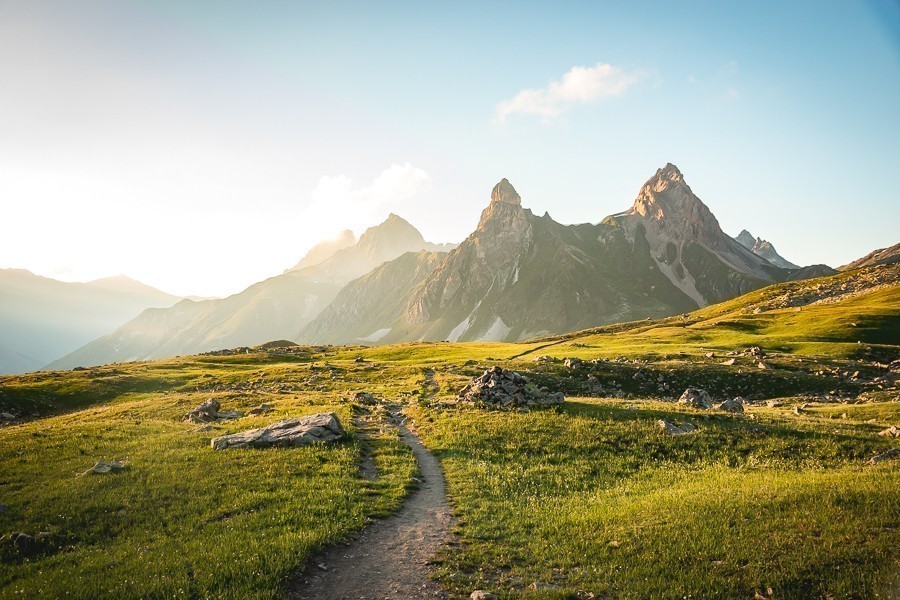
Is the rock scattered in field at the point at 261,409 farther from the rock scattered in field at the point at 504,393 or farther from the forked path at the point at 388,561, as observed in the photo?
the forked path at the point at 388,561

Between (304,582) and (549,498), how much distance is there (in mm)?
10704

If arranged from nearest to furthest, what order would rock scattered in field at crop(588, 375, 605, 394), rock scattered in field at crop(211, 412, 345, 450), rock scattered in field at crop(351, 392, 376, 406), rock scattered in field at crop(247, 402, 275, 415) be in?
rock scattered in field at crop(211, 412, 345, 450) < rock scattered in field at crop(247, 402, 275, 415) < rock scattered in field at crop(351, 392, 376, 406) < rock scattered in field at crop(588, 375, 605, 394)

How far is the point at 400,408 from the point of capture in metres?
42.2

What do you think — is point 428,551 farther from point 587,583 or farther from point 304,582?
point 587,583

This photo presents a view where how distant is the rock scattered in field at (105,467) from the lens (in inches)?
836

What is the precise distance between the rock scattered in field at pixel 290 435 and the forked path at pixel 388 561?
10.4 m

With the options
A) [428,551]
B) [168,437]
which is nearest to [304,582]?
[428,551]

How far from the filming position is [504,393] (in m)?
37.4

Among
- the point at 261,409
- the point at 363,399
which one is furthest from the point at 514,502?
the point at 261,409

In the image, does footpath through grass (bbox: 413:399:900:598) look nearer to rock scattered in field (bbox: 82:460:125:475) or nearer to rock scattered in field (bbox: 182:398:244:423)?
rock scattered in field (bbox: 82:460:125:475)

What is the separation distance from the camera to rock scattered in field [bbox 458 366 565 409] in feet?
117

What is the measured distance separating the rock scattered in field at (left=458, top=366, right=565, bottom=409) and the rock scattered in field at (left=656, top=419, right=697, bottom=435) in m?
9.24

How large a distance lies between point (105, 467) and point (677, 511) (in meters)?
26.8

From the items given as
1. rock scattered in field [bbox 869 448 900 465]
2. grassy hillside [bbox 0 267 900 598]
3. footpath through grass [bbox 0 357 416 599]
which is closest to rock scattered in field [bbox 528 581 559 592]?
grassy hillside [bbox 0 267 900 598]
